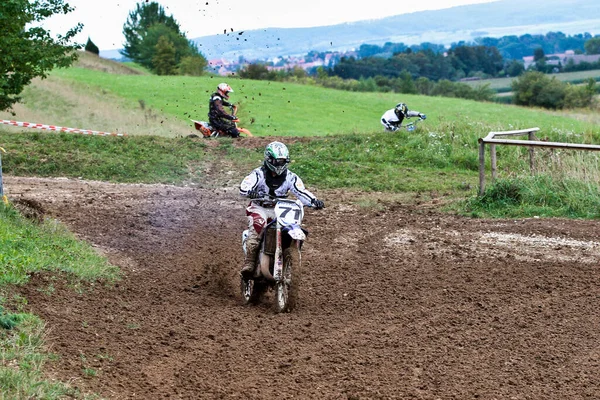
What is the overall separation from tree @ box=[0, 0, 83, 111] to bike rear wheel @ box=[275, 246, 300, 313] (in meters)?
8.48

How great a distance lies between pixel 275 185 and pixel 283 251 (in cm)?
92

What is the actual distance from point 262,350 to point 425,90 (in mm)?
90285

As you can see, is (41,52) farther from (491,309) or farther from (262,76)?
(262,76)

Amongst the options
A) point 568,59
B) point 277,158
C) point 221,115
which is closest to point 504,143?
point 277,158

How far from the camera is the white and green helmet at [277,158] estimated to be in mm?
9734

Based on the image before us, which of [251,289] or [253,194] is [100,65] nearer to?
[251,289]

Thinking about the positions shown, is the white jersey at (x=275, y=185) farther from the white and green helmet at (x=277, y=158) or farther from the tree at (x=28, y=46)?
the tree at (x=28, y=46)

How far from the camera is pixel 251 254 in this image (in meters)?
9.98

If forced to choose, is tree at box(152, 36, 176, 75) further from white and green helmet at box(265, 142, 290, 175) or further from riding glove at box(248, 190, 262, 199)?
riding glove at box(248, 190, 262, 199)

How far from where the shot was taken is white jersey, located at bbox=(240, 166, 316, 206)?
9.99 meters

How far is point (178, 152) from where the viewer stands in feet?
69.0

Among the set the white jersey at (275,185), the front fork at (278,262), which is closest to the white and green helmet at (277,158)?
the white jersey at (275,185)

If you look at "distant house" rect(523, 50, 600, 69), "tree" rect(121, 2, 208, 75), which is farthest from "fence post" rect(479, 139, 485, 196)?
"distant house" rect(523, 50, 600, 69)

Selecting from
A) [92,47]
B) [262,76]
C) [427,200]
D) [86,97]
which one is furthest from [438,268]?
[92,47]
